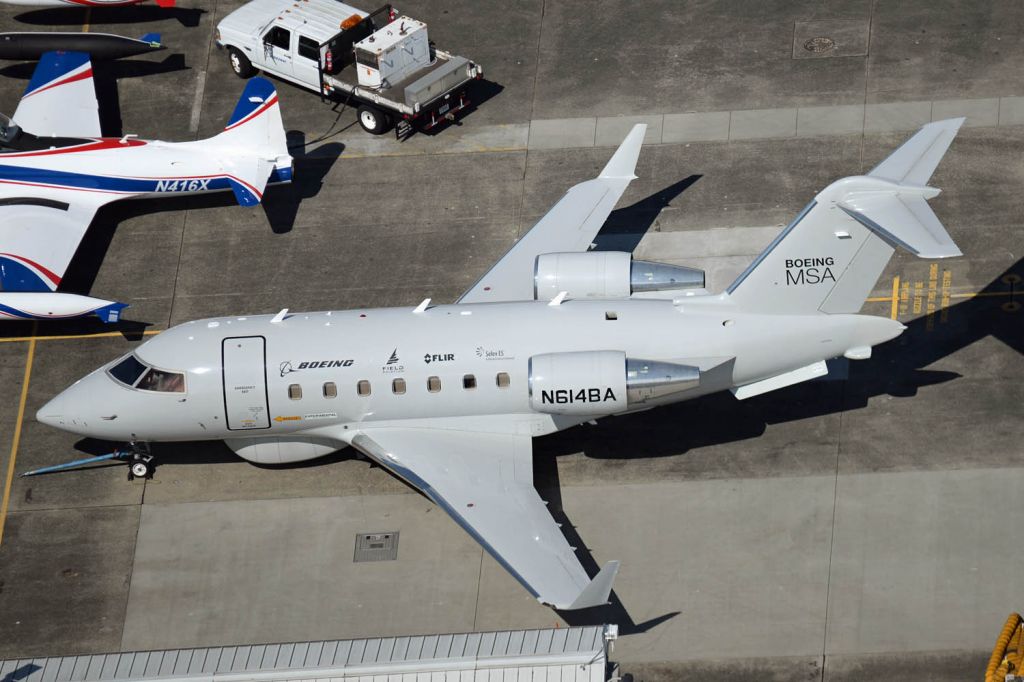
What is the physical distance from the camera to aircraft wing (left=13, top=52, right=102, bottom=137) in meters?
36.4

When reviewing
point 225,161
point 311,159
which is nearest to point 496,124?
point 311,159

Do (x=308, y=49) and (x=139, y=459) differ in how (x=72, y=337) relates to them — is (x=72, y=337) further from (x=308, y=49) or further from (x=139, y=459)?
(x=308, y=49)

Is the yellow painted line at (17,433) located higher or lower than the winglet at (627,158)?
lower

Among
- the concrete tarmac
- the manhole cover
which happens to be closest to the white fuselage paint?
the concrete tarmac

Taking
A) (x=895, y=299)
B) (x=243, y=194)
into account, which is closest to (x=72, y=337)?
(x=243, y=194)

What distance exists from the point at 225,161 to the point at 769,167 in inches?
521

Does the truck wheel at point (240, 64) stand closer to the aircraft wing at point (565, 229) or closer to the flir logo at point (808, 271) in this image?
the aircraft wing at point (565, 229)

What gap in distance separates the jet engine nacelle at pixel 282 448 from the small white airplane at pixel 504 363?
0.03 m

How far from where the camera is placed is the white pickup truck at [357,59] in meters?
35.5

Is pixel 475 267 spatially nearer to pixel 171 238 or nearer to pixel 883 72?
pixel 171 238

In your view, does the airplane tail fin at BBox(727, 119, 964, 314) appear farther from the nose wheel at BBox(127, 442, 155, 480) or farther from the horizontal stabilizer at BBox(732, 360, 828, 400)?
the nose wheel at BBox(127, 442, 155, 480)

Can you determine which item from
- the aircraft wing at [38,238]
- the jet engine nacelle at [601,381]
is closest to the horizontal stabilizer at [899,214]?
the jet engine nacelle at [601,381]

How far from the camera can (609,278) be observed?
92.3ft

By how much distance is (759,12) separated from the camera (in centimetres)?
3847
